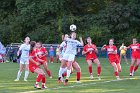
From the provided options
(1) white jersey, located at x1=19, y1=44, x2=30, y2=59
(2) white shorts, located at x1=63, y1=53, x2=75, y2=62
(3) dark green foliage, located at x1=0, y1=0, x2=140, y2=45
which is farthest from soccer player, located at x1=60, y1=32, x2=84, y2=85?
(3) dark green foliage, located at x1=0, y1=0, x2=140, y2=45

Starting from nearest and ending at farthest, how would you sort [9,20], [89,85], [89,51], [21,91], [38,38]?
1. [21,91]
2. [89,85]
3. [89,51]
4. [38,38]
5. [9,20]

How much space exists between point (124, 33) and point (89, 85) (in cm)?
3945

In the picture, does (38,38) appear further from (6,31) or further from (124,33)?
(124,33)

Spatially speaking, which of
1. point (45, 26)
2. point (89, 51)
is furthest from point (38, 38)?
point (89, 51)

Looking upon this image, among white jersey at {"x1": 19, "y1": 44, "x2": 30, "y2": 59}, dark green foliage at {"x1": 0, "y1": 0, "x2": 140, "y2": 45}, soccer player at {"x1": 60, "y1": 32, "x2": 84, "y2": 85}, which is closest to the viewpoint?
soccer player at {"x1": 60, "y1": 32, "x2": 84, "y2": 85}

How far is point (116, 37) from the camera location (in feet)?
188

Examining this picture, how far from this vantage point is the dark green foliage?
187 ft

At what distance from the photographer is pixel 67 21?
57031 millimetres

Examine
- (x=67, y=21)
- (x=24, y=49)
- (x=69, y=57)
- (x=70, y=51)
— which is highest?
(x=67, y=21)

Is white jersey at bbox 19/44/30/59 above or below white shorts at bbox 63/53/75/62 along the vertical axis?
above

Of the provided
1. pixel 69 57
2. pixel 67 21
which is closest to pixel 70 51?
pixel 69 57

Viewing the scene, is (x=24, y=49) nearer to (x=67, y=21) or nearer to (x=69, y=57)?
(x=69, y=57)

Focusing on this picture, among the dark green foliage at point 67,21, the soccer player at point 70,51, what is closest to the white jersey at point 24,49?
the soccer player at point 70,51

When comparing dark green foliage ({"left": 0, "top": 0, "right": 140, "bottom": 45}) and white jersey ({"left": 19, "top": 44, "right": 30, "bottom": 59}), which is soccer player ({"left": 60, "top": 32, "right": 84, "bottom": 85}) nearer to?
white jersey ({"left": 19, "top": 44, "right": 30, "bottom": 59})
